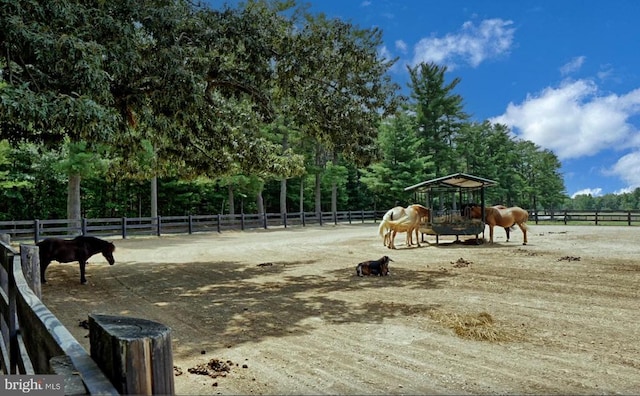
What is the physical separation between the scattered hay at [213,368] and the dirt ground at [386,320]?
0.02m

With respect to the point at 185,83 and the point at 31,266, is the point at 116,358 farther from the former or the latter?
the point at 185,83

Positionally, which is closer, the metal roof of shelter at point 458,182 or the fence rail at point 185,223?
the metal roof of shelter at point 458,182

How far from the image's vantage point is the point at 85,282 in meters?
8.50

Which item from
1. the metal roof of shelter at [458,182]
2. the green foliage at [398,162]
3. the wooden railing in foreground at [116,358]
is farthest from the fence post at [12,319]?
the green foliage at [398,162]

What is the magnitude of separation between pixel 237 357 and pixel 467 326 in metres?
2.79

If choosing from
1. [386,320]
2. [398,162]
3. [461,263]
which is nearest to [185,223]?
[461,263]

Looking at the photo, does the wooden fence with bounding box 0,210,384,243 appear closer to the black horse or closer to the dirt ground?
the dirt ground

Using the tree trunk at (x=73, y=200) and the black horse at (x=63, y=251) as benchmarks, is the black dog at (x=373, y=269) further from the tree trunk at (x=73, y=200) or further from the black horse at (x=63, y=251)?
the tree trunk at (x=73, y=200)

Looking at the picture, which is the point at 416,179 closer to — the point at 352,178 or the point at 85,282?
the point at 352,178

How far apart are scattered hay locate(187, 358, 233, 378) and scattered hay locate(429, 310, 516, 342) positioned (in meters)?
2.65

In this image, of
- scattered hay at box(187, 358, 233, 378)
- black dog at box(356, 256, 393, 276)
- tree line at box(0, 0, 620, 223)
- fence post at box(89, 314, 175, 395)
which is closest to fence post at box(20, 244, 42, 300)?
scattered hay at box(187, 358, 233, 378)

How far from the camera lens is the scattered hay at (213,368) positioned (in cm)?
373

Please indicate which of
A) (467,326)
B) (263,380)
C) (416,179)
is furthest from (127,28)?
(416,179)

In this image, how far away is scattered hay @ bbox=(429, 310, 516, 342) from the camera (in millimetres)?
4723
